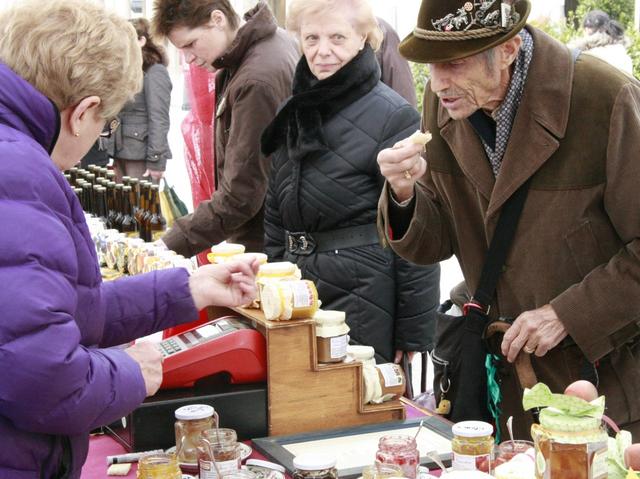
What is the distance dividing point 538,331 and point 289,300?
65 centimetres

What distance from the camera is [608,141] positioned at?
2.39 meters

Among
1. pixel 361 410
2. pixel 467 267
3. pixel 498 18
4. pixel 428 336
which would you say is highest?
pixel 498 18

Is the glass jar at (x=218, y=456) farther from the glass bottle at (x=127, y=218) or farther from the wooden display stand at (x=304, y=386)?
the glass bottle at (x=127, y=218)

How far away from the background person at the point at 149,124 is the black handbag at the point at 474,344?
18.7 feet

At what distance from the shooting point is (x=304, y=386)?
2.39 metres

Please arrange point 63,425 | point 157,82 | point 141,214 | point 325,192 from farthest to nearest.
Result: point 157,82, point 141,214, point 325,192, point 63,425

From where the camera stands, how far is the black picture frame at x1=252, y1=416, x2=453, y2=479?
85.7 inches

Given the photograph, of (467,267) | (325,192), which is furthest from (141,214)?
(467,267)

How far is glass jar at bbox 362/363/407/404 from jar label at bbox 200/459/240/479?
→ 0.50 meters

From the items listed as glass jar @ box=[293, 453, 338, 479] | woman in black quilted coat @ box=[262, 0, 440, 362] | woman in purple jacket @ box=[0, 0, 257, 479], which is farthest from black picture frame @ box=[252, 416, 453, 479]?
woman in black quilted coat @ box=[262, 0, 440, 362]

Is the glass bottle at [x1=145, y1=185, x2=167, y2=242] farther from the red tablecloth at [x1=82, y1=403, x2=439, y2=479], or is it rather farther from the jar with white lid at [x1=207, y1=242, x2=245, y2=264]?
the red tablecloth at [x1=82, y1=403, x2=439, y2=479]

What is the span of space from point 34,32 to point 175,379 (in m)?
0.97

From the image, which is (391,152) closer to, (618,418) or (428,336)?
(618,418)

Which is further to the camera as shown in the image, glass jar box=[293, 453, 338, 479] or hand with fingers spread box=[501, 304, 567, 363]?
hand with fingers spread box=[501, 304, 567, 363]
